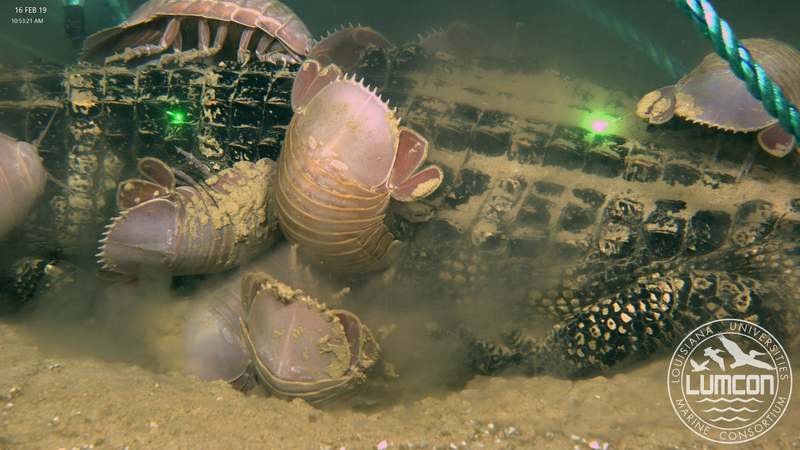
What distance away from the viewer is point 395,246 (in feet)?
8.79

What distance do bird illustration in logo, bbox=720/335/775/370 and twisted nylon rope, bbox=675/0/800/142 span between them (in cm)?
124

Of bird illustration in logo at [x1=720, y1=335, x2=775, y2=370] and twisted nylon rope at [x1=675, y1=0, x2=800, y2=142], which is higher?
twisted nylon rope at [x1=675, y1=0, x2=800, y2=142]

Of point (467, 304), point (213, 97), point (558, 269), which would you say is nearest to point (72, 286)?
point (213, 97)

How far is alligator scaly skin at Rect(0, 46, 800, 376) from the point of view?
2.38 m

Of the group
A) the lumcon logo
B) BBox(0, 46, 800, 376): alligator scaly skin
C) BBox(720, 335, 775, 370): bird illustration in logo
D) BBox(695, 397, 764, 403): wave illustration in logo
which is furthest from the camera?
BBox(0, 46, 800, 376): alligator scaly skin

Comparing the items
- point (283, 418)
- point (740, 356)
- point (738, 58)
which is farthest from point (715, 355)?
point (283, 418)

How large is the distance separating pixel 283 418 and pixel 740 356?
103 inches

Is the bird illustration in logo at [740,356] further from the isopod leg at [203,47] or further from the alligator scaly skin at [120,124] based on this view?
the isopod leg at [203,47]

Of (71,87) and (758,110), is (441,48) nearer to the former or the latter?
(758,110)

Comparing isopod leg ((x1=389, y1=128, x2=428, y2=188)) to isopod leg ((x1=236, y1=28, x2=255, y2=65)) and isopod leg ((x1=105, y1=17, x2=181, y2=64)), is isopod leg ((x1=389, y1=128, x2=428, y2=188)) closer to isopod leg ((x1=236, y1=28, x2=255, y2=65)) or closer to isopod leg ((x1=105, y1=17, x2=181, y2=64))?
isopod leg ((x1=236, y1=28, x2=255, y2=65))

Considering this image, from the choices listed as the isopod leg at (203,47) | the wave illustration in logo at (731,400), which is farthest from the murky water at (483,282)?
the isopod leg at (203,47)

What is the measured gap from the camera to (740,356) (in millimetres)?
1989

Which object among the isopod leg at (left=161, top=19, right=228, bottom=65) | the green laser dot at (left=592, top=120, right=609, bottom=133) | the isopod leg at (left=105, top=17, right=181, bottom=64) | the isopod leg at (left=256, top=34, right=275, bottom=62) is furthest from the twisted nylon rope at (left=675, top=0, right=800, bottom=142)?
the isopod leg at (left=105, top=17, right=181, bottom=64)

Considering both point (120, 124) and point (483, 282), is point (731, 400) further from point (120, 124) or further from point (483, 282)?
point (120, 124)
